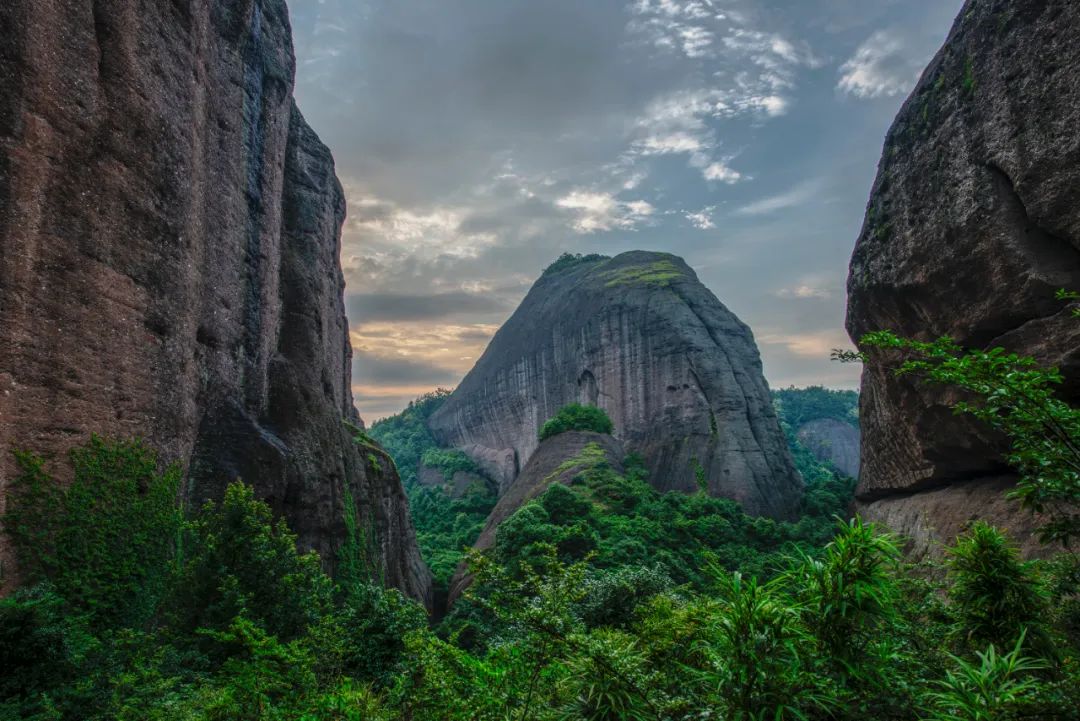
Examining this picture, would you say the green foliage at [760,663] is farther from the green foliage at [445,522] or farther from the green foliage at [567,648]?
Result: the green foliage at [445,522]

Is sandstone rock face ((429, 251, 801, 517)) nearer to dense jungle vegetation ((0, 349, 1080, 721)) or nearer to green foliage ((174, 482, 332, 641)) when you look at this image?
dense jungle vegetation ((0, 349, 1080, 721))

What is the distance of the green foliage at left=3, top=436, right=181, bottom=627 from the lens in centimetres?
880

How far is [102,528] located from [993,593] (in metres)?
13.5

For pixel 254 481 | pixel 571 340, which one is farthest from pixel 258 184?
pixel 571 340

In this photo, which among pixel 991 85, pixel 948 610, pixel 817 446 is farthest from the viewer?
pixel 817 446

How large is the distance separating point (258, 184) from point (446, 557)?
78.6 feet

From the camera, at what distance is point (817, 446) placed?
220 ft

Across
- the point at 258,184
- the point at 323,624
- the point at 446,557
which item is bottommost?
the point at 446,557

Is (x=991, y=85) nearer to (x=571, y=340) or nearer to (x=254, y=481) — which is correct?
(x=254, y=481)

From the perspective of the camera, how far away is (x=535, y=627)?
5406 millimetres

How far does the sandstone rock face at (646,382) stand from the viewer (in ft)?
118

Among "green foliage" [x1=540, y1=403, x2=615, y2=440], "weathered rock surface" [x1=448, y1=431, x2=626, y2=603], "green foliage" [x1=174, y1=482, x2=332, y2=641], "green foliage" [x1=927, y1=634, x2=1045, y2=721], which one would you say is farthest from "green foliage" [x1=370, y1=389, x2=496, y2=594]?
"green foliage" [x1=927, y1=634, x2=1045, y2=721]

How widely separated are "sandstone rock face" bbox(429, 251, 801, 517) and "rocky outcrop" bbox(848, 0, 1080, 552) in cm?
1898

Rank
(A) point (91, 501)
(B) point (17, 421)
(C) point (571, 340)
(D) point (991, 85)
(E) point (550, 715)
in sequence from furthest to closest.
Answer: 1. (C) point (571, 340)
2. (D) point (991, 85)
3. (A) point (91, 501)
4. (B) point (17, 421)
5. (E) point (550, 715)
